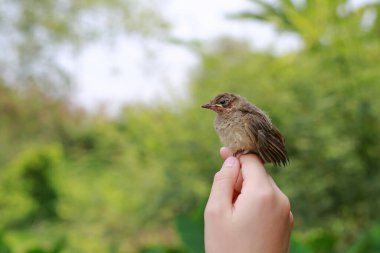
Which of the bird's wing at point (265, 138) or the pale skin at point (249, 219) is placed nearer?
the pale skin at point (249, 219)

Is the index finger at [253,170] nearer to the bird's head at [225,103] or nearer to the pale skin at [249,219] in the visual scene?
the pale skin at [249,219]

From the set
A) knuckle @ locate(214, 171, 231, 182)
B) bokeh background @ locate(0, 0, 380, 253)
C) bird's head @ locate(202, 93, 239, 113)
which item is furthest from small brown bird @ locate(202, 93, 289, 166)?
bokeh background @ locate(0, 0, 380, 253)

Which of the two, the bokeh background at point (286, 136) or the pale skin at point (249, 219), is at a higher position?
the bokeh background at point (286, 136)

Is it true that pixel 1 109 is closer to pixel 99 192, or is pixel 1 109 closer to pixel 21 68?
pixel 21 68

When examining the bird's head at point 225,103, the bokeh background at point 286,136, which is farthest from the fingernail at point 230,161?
the bokeh background at point 286,136

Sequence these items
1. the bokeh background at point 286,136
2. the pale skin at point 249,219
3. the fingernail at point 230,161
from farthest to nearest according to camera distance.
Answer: the bokeh background at point 286,136
the fingernail at point 230,161
the pale skin at point 249,219

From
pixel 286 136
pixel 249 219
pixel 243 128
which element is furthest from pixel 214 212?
pixel 286 136

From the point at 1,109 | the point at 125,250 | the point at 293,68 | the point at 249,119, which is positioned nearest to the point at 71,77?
the point at 1,109
